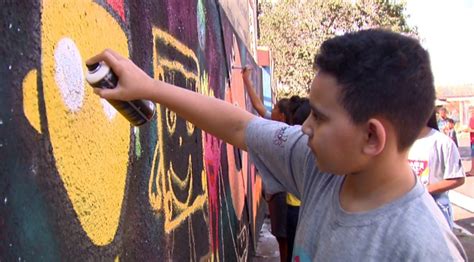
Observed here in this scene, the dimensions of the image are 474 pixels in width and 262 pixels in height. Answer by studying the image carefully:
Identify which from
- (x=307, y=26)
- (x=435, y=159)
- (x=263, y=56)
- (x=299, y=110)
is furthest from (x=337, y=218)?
(x=307, y=26)

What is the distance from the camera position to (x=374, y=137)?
143cm

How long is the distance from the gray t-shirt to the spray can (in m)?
0.37

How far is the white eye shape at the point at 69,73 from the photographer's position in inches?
60.3

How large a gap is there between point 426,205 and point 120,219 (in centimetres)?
103

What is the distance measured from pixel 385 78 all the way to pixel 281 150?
51 cm

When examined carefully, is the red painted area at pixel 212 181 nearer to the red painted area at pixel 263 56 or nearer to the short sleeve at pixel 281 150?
the short sleeve at pixel 281 150

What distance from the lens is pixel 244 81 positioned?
253 inches

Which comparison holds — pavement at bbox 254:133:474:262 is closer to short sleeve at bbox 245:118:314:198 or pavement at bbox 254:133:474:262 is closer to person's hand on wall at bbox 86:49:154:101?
short sleeve at bbox 245:118:314:198

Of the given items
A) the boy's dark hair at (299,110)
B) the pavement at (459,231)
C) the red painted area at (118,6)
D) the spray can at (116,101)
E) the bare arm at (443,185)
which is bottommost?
the pavement at (459,231)

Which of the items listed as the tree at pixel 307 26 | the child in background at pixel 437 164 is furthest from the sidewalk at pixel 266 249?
the tree at pixel 307 26

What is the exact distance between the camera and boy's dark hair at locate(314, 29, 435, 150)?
1.37 m

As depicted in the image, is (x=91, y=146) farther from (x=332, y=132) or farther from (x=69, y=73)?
(x=332, y=132)

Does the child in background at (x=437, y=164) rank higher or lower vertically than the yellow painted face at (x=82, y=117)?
lower

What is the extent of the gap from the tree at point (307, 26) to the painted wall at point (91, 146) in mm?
16895
